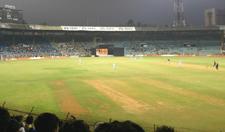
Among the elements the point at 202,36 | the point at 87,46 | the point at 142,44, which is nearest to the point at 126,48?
the point at 142,44

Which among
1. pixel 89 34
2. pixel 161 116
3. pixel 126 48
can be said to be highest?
pixel 89 34

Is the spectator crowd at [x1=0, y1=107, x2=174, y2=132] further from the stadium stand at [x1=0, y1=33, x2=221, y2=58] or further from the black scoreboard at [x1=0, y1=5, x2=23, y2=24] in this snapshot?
the black scoreboard at [x1=0, y1=5, x2=23, y2=24]

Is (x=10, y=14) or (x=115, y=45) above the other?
(x=10, y=14)

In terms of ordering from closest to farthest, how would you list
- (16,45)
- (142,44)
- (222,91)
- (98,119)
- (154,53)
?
(98,119), (222,91), (16,45), (154,53), (142,44)

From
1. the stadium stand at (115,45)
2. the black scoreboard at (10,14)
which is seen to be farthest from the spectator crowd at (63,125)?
the black scoreboard at (10,14)

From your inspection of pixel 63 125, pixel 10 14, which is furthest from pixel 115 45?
pixel 63 125

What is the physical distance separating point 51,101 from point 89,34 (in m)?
95.5

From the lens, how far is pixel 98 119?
490 inches

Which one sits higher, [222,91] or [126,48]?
[126,48]

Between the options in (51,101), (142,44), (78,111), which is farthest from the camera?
(142,44)

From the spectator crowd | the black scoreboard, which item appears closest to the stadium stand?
the black scoreboard

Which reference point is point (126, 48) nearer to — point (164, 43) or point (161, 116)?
point (164, 43)

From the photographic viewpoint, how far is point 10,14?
95.9 meters

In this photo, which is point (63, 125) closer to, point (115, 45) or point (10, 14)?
point (115, 45)
